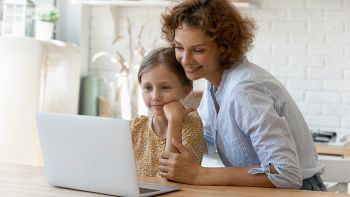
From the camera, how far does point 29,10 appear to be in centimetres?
456

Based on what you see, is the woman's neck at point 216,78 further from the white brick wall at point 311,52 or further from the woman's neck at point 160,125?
the white brick wall at point 311,52

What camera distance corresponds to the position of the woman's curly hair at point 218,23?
2227 mm

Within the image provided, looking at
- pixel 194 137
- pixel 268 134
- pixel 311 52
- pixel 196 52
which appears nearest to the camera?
pixel 268 134

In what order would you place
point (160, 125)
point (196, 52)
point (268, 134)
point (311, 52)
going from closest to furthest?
point (268, 134), point (196, 52), point (160, 125), point (311, 52)

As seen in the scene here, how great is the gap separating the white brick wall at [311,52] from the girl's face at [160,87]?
6.51ft

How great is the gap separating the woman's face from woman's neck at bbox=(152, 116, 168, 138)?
24 centimetres

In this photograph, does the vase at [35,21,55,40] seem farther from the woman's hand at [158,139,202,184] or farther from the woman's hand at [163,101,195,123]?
the woman's hand at [158,139,202,184]

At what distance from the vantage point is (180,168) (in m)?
2.09

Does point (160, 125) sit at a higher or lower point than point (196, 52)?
lower

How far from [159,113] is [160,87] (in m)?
0.09

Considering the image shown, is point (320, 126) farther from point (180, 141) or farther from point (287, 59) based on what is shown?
point (180, 141)

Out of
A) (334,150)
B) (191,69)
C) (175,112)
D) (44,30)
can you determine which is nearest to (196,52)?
(191,69)

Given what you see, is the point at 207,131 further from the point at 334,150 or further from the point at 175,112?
the point at 334,150

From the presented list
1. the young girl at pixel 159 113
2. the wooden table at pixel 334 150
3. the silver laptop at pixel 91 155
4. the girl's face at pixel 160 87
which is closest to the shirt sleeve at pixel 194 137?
the young girl at pixel 159 113
